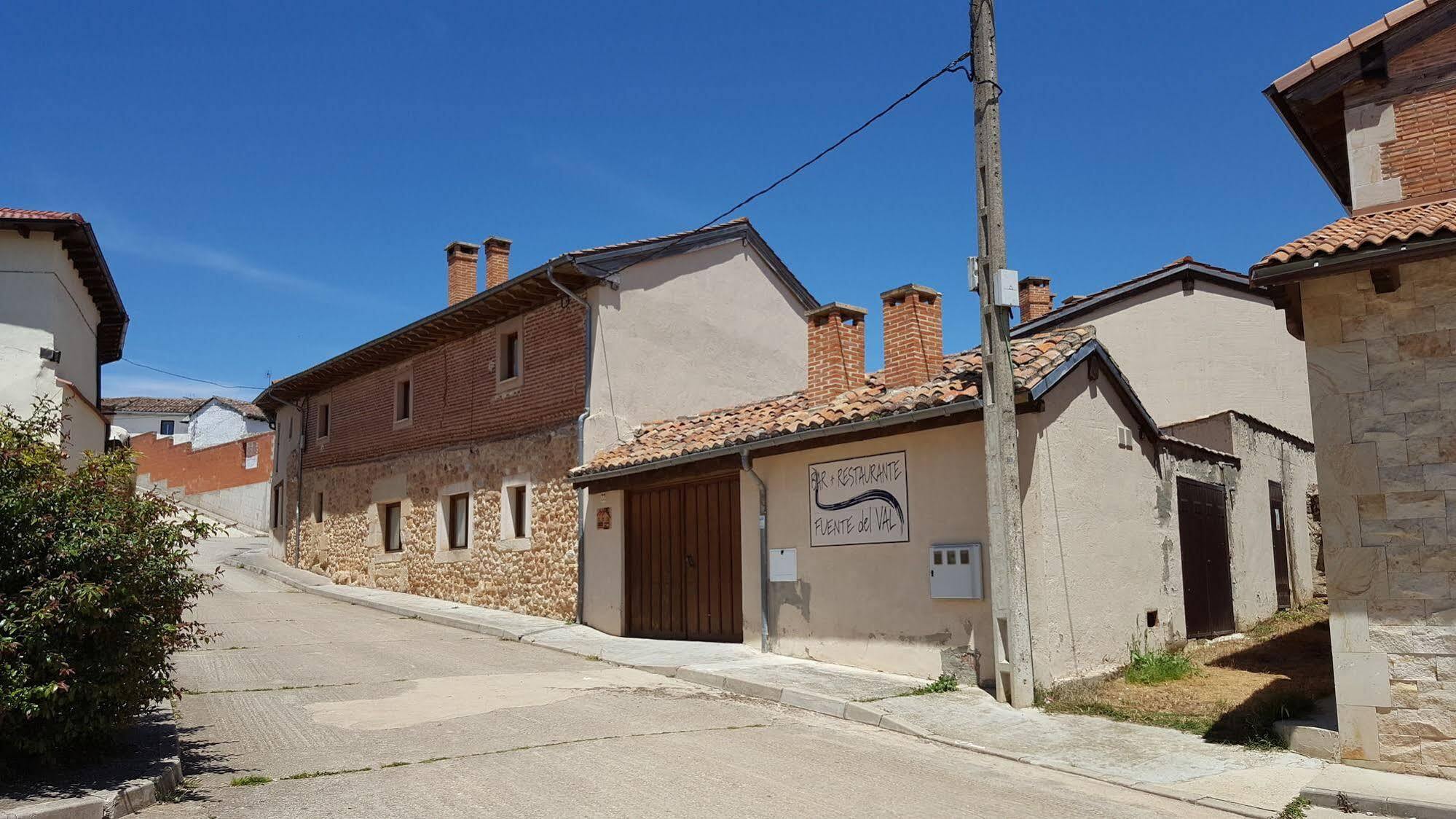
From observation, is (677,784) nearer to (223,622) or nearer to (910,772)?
(910,772)

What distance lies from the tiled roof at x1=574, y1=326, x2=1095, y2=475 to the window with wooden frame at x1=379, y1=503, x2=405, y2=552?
745cm

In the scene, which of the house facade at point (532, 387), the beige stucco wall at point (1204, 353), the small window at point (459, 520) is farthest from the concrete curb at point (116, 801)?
the beige stucco wall at point (1204, 353)

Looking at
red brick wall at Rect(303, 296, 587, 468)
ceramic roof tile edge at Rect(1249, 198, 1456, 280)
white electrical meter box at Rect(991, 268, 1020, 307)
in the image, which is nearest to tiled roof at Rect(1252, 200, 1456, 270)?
ceramic roof tile edge at Rect(1249, 198, 1456, 280)

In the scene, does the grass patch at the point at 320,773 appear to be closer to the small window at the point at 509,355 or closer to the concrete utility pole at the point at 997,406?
the concrete utility pole at the point at 997,406

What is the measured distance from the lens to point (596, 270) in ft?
51.1

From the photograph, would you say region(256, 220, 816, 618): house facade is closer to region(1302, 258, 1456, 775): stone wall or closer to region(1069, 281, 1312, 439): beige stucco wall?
region(1069, 281, 1312, 439): beige stucco wall

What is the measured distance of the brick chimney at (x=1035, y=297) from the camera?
72.7 feet

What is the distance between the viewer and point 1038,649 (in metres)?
9.41

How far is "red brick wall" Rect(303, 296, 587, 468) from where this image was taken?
53.4 ft

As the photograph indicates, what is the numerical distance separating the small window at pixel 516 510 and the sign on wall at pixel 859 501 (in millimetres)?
6895

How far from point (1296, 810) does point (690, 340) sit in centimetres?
1251

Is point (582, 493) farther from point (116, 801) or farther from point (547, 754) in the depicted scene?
point (116, 801)

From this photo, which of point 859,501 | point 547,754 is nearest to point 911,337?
point 859,501

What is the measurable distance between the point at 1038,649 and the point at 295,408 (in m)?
22.1
